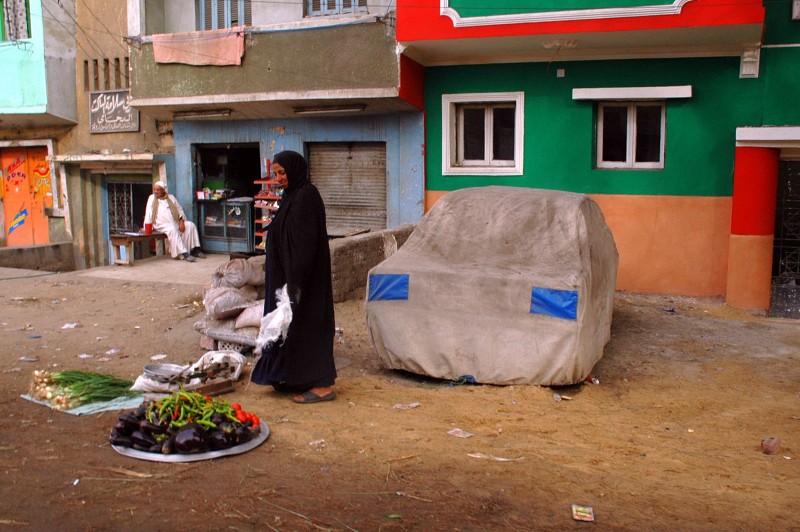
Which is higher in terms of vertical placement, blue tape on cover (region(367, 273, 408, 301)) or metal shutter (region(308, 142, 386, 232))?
metal shutter (region(308, 142, 386, 232))

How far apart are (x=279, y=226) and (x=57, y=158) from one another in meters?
12.6

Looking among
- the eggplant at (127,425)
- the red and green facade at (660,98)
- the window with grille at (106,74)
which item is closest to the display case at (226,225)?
the window with grille at (106,74)

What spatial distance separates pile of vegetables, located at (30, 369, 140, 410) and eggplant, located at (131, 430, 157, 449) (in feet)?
3.98

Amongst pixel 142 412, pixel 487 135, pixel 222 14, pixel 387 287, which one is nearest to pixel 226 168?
pixel 222 14

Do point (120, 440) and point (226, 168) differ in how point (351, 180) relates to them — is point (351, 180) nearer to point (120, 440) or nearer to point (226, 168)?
point (226, 168)

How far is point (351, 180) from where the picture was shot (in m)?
13.3

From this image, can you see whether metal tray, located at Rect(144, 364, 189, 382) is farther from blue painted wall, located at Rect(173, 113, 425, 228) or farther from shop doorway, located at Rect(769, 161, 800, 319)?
shop doorway, located at Rect(769, 161, 800, 319)

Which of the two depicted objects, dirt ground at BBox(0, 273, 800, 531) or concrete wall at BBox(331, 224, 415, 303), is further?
concrete wall at BBox(331, 224, 415, 303)

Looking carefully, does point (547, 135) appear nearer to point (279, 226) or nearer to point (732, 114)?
point (732, 114)

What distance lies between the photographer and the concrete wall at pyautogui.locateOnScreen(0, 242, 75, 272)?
14.5 meters

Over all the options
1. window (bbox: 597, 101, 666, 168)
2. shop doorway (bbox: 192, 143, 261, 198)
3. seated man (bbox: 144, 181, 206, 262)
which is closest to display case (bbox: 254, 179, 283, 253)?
shop doorway (bbox: 192, 143, 261, 198)

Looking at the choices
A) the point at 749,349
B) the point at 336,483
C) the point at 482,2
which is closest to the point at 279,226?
the point at 336,483

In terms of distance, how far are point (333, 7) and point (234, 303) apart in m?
7.22

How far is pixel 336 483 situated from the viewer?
12.8 ft
